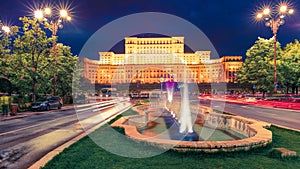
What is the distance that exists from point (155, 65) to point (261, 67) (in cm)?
11773

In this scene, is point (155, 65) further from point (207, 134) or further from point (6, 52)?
point (207, 134)

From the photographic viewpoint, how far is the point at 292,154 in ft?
22.6

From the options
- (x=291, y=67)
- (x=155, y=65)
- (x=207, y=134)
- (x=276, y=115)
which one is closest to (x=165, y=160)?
(x=207, y=134)

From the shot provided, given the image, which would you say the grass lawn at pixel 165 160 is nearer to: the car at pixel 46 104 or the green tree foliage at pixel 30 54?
the car at pixel 46 104

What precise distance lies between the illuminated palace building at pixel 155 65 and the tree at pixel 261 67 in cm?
9878

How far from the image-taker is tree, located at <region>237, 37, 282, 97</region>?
4544cm

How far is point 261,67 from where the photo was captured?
46781mm

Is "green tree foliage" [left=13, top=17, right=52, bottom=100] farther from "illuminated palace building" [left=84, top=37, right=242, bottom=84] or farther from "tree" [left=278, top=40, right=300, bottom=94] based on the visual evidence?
"illuminated palace building" [left=84, top=37, right=242, bottom=84]

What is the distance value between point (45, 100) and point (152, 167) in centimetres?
2678

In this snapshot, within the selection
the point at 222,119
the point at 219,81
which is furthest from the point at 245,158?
the point at 219,81

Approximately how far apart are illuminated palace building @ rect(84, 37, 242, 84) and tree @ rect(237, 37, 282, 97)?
98.8 meters

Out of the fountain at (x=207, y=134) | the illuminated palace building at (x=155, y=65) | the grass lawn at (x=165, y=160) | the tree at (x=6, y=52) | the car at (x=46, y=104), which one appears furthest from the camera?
the illuminated palace building at (x=155, y=65)

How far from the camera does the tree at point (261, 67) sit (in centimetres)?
4544

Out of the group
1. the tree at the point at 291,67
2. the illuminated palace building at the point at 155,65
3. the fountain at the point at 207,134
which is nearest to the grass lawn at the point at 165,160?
the fountain at the point at 207,134
